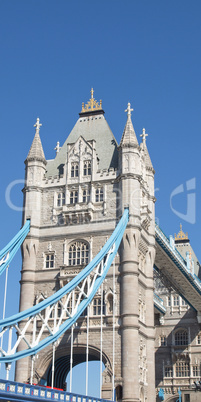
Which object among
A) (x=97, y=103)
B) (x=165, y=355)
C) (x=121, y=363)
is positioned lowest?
(x=121, y=363)

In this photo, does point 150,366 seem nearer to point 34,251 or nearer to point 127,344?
point 127,344

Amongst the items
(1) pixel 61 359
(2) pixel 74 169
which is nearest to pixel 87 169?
(2) pixel 74 169

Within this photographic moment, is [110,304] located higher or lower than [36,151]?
lower

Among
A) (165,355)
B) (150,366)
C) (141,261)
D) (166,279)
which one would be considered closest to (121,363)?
(150,366)

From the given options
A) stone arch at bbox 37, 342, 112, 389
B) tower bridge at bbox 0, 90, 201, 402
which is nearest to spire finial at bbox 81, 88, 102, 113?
tower bridge at bbox 0, 90, 201, 402

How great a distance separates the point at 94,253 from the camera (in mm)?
47094

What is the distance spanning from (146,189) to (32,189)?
30.7 ft

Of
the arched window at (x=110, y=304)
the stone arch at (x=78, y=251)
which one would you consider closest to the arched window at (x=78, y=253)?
the stone arch at (x=78, y=251)

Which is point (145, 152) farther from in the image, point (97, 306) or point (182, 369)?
point (182, 369)

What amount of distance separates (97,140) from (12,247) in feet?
42.0

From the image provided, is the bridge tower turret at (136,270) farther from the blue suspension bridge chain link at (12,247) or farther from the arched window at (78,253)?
the blue suspension bridge chain link at (12,247)

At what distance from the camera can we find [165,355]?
72.1 m

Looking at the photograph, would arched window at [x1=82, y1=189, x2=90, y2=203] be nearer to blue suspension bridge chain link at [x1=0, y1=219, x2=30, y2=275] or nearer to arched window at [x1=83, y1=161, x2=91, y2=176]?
arched window at [x1=83, y1=161, x2=91, y2=176]

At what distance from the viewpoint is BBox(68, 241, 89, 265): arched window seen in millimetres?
47344
